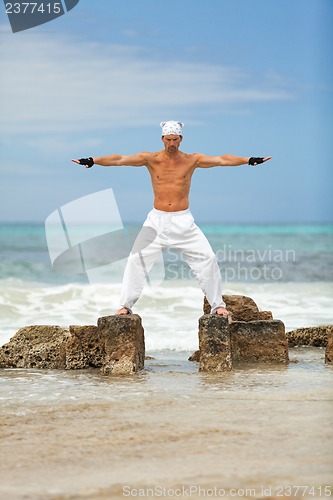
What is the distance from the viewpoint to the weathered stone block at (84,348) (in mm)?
7359

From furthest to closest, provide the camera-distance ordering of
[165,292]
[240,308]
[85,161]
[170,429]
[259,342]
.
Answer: [165,292]
[240,308]
[259,342]
[85,161]
[170,429]

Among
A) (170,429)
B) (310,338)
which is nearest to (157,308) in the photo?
(310,338)

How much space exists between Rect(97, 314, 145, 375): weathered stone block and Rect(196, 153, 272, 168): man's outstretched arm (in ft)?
5.46

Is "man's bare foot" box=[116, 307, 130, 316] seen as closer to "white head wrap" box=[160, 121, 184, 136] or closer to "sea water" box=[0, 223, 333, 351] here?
"white head wrap" box=[160, 121, 184, 136]

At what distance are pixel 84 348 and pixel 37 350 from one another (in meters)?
0.50

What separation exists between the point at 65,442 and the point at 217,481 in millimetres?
1150

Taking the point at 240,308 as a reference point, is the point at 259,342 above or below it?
below

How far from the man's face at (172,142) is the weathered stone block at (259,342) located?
179 cm

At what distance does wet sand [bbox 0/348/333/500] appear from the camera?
373cm

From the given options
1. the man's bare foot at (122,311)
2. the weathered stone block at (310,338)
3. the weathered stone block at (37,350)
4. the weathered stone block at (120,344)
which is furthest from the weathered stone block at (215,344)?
the weathered stone block at (310,338)

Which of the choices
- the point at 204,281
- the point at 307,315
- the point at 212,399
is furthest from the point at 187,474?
the point at 307,315

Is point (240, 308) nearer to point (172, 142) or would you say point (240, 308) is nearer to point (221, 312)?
point (221, 312)

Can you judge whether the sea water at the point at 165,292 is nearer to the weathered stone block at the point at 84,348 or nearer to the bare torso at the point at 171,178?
the weathered stone block at the point at 84,348

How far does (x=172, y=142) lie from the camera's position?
7395mm
